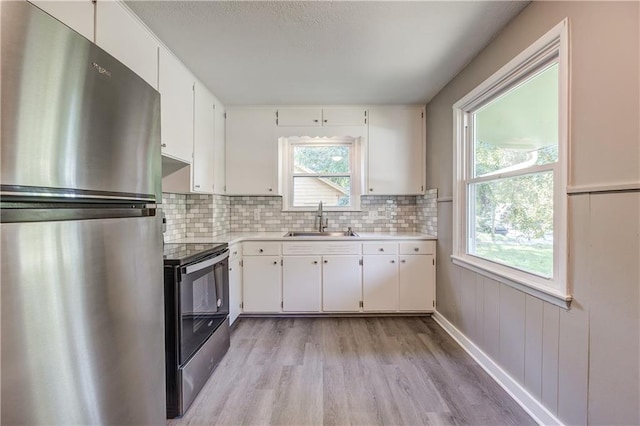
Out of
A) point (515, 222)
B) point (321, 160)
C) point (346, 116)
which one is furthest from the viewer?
point (321, 160)

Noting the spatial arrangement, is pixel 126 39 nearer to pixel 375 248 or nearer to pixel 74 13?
pixel 74 13

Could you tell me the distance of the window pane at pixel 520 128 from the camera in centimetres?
149

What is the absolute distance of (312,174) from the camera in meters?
3.33

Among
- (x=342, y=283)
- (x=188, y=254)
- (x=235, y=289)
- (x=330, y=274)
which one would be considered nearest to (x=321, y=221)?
(x=330, y=274)

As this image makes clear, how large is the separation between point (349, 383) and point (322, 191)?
6.86ft

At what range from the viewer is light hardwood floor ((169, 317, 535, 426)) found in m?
1.53

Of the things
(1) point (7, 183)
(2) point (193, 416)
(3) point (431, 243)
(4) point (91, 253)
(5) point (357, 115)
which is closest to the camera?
(1) point (7, 183)

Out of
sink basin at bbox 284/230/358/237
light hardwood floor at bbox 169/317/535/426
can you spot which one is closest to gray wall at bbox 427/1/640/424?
light hardwood floor at bbox 169/317/535/426

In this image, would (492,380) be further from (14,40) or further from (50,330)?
(14,40)

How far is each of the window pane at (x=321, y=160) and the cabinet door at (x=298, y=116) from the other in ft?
1.19

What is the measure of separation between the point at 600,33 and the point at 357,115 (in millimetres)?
2079

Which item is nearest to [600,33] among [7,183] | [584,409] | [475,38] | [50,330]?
[475,38]

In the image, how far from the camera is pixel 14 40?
642 mm

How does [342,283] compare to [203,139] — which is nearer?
[203,139]
